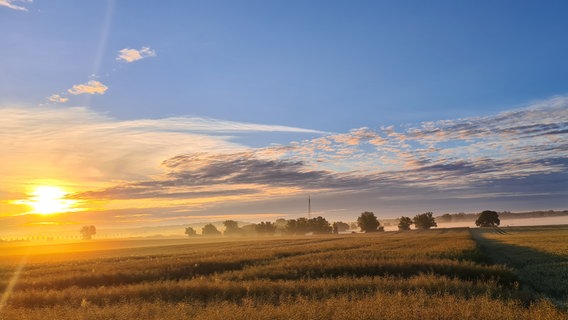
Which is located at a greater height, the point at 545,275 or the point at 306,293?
the point at 306,293

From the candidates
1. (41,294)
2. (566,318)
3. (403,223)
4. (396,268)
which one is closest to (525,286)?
(396,268)

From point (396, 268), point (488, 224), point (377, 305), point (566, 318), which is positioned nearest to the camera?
point (566, 318)

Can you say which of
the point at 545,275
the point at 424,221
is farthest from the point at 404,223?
the point at 545,275

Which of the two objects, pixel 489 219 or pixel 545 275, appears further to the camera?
pixel 489 219

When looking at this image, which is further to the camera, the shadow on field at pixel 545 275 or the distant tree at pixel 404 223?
the distant tree at pixel 404 223

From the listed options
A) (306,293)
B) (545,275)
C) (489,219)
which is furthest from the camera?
(489,219)

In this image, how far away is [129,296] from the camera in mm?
20484

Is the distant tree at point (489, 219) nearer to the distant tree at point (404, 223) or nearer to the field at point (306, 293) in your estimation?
the distant tree at point (404, 223)

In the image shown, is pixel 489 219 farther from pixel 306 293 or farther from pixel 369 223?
pixel 306 293

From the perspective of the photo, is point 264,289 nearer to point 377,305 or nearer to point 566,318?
point 377,305

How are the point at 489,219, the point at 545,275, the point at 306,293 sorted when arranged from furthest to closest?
the point at 489,219, the point at 545,275, the point at 306,293

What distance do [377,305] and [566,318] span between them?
500cm

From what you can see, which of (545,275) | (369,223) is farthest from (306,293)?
(369,223)

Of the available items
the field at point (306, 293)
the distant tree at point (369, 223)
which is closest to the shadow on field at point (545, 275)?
the field at point (306, 293)
